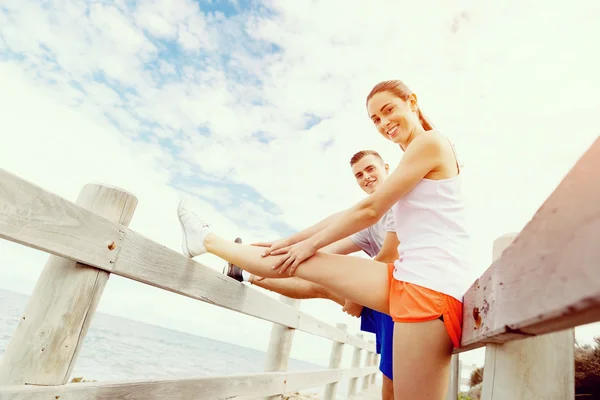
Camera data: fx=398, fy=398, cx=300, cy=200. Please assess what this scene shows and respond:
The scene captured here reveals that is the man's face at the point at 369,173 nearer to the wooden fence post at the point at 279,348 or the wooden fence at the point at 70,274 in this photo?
the wooden fence post at the point at 279,348

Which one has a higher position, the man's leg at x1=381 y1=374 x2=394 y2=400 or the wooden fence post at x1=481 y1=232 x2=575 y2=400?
the wooden fence post at x1=481 y1=232 x2=575 y2=400

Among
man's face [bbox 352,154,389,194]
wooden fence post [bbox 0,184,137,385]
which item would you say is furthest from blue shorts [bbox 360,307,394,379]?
wooden fence post [bbox 0,184,137,385]

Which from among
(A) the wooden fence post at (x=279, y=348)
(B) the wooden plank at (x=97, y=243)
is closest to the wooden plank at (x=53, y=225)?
(B) the wooden plank at (x=97, y=243)

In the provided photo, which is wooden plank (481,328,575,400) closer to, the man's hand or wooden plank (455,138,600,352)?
wooden plank (455,138,600,352)

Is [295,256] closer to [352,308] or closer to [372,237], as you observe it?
[352,308]

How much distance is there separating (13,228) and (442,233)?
143 centimetres

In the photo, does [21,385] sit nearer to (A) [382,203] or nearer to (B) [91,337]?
(A) [382,203]

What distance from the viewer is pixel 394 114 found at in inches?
76.4

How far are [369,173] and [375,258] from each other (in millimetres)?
652

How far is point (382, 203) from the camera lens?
168 cm

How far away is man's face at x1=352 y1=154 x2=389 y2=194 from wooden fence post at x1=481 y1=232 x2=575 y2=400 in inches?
73.3

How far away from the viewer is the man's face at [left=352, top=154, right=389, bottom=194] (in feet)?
9.06

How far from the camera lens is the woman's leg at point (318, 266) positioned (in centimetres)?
166

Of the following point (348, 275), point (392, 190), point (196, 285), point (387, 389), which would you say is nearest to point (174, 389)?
point (196, 285)
